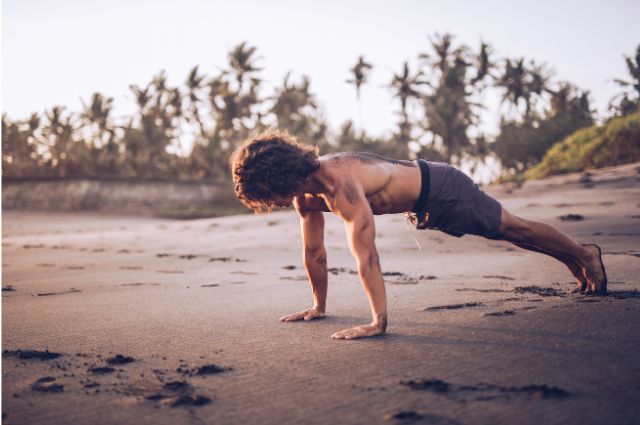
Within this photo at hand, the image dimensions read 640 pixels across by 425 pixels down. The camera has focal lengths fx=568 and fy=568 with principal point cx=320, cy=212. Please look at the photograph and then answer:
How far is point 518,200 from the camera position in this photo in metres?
9.27

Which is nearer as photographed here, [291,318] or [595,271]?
[291,318]

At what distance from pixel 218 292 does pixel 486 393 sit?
2.91 meters

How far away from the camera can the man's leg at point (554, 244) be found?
11.0ft

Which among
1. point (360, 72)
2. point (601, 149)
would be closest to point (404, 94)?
point (360, 72)

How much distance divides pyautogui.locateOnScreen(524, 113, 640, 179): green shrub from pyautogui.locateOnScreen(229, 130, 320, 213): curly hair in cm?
1035

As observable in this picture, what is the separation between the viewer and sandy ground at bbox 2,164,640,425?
6.00 feet

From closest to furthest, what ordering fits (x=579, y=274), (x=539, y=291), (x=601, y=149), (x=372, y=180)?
(x=372, y=180), (x=579, y=274), (x=539, y=291), (x=601, y=149)

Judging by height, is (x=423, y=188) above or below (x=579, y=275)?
above

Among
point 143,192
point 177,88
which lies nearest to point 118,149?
point 177,88

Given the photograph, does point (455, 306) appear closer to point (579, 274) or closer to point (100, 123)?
point (579, 274)

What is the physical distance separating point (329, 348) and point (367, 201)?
802 millimetres

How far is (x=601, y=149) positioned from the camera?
→ 13.6m

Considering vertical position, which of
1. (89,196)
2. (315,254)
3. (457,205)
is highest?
(89,196)

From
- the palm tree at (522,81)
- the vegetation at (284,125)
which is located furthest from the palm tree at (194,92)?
the palm tree at (522,81)
